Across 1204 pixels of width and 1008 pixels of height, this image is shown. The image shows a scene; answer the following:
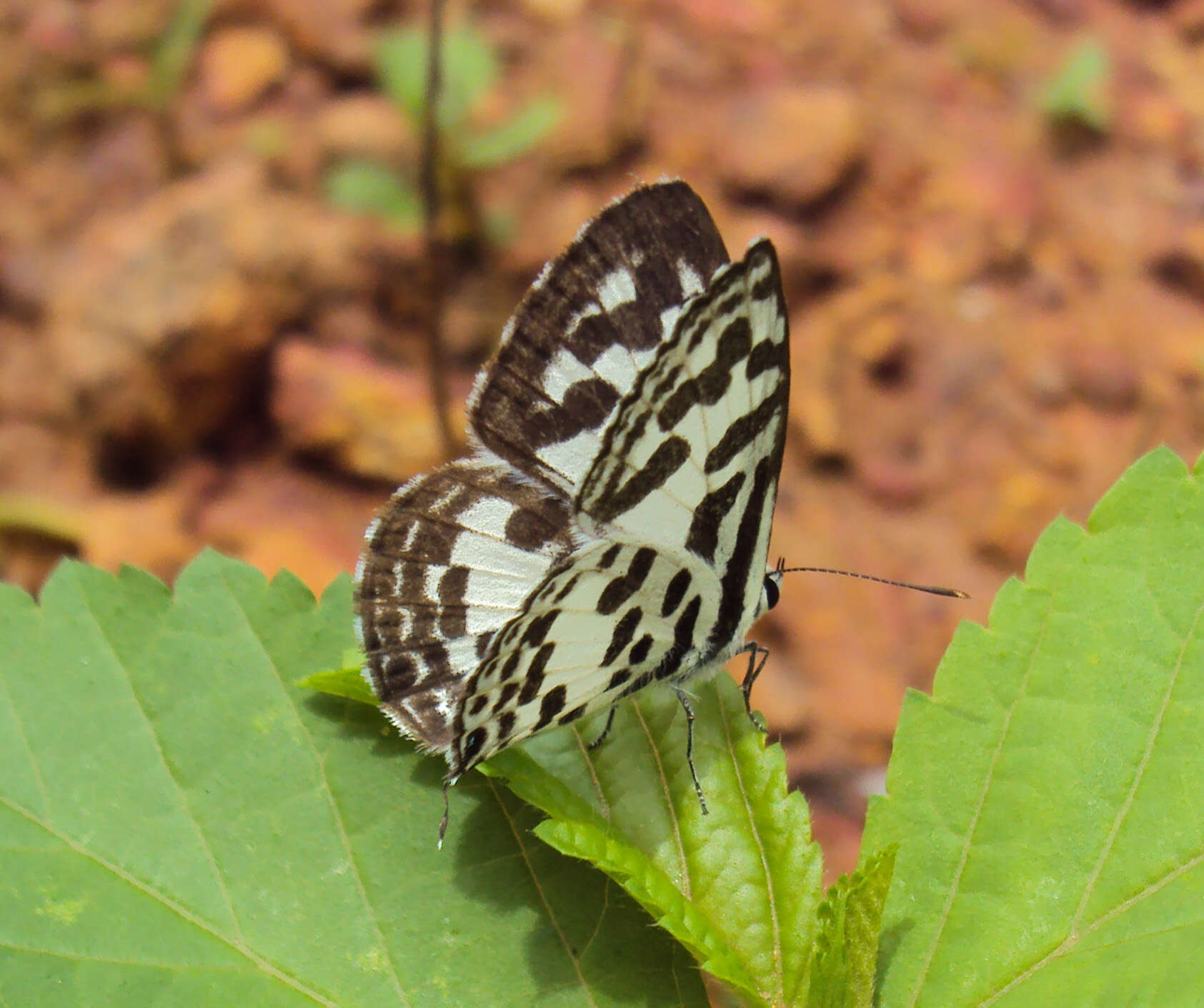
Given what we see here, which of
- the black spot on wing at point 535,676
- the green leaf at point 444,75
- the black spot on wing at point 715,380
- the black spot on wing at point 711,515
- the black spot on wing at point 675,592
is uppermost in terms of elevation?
the green leaf at point 444,75

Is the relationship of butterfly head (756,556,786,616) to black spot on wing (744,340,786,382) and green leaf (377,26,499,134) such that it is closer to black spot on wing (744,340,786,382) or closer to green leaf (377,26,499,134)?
black spot on wing (744,340,786,382)

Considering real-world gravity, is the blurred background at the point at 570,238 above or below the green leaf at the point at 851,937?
above

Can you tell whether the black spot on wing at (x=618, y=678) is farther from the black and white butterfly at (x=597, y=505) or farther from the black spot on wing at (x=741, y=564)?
the black spot on wing at (x=741, y=564)

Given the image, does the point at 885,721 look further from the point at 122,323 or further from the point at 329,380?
the point at 122,323

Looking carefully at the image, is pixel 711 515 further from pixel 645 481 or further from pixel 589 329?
pixel 589 329

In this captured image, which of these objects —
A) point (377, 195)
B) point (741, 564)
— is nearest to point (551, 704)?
point (741, 564)

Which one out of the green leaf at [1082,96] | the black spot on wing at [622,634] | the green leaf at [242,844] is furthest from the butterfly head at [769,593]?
the green leaf at [1082,96]
